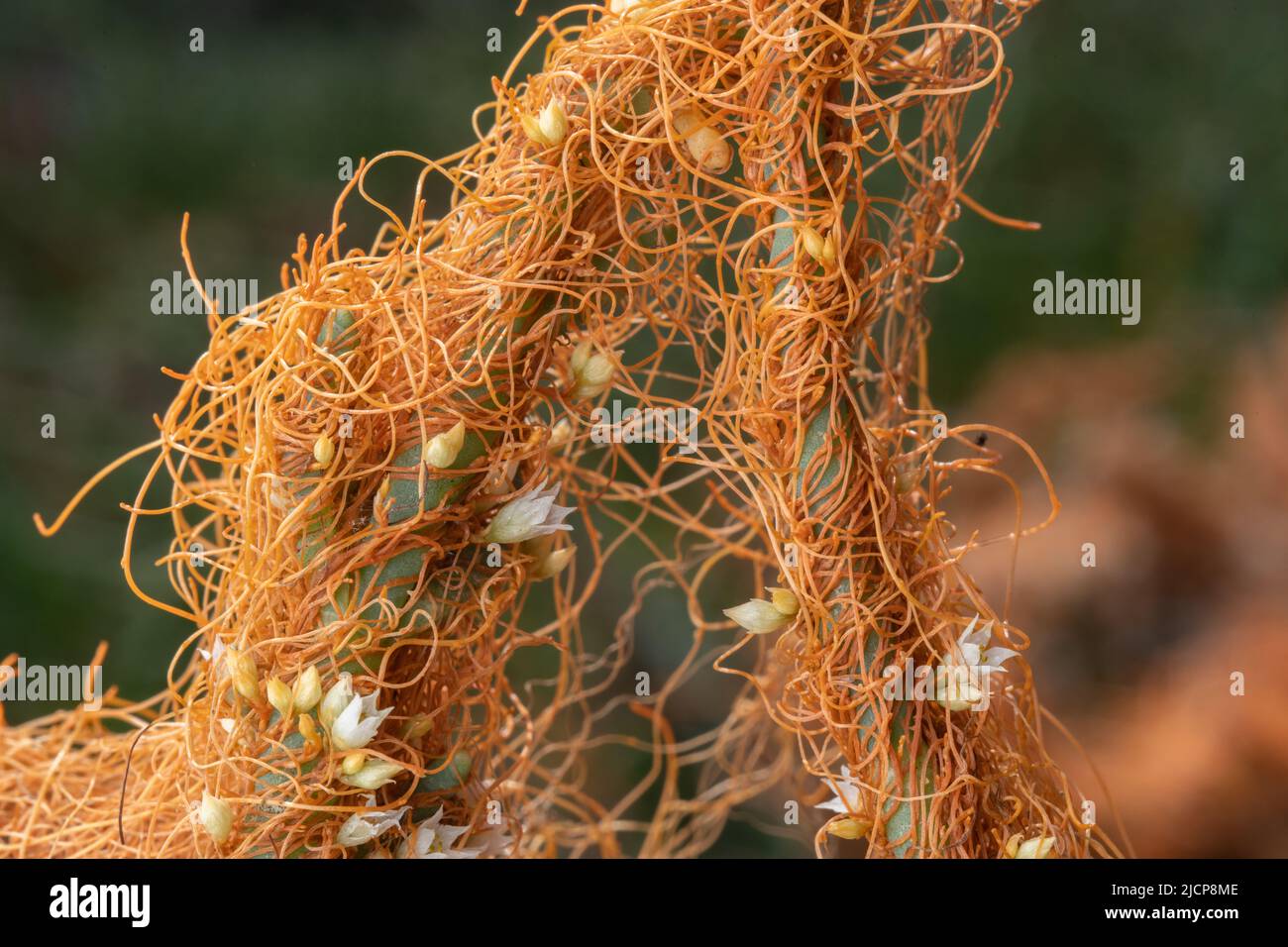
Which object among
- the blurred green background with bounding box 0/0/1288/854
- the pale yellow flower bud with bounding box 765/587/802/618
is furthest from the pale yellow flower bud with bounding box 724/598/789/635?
the blurred green background with bounding box 0/0/1288/854

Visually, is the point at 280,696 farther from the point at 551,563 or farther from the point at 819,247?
the point at 819,247

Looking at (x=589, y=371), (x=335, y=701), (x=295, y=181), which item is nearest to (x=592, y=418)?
(x=589, y=371)

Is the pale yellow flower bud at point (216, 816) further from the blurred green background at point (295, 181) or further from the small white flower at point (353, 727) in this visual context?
the blurred green background at point (295, 181)

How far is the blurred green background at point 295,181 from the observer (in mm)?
1299

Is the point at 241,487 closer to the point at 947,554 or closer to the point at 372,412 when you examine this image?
the point at 372,412

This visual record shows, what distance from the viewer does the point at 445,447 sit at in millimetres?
410

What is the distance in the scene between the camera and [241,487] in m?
0.45

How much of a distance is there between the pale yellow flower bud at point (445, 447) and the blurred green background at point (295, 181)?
92 centimetres

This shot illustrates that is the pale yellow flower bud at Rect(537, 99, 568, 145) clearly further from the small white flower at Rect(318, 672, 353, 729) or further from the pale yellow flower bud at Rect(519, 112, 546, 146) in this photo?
the small white flower at Rect(318, 672, 353, 729)

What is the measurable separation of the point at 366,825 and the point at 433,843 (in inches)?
1.3

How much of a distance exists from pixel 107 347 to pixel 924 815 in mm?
1234

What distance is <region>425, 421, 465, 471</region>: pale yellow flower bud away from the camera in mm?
410

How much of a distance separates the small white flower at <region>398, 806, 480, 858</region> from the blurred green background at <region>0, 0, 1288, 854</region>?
84 cm

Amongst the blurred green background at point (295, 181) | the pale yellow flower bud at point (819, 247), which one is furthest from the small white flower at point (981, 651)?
the blurred green background at point (295, 181)
